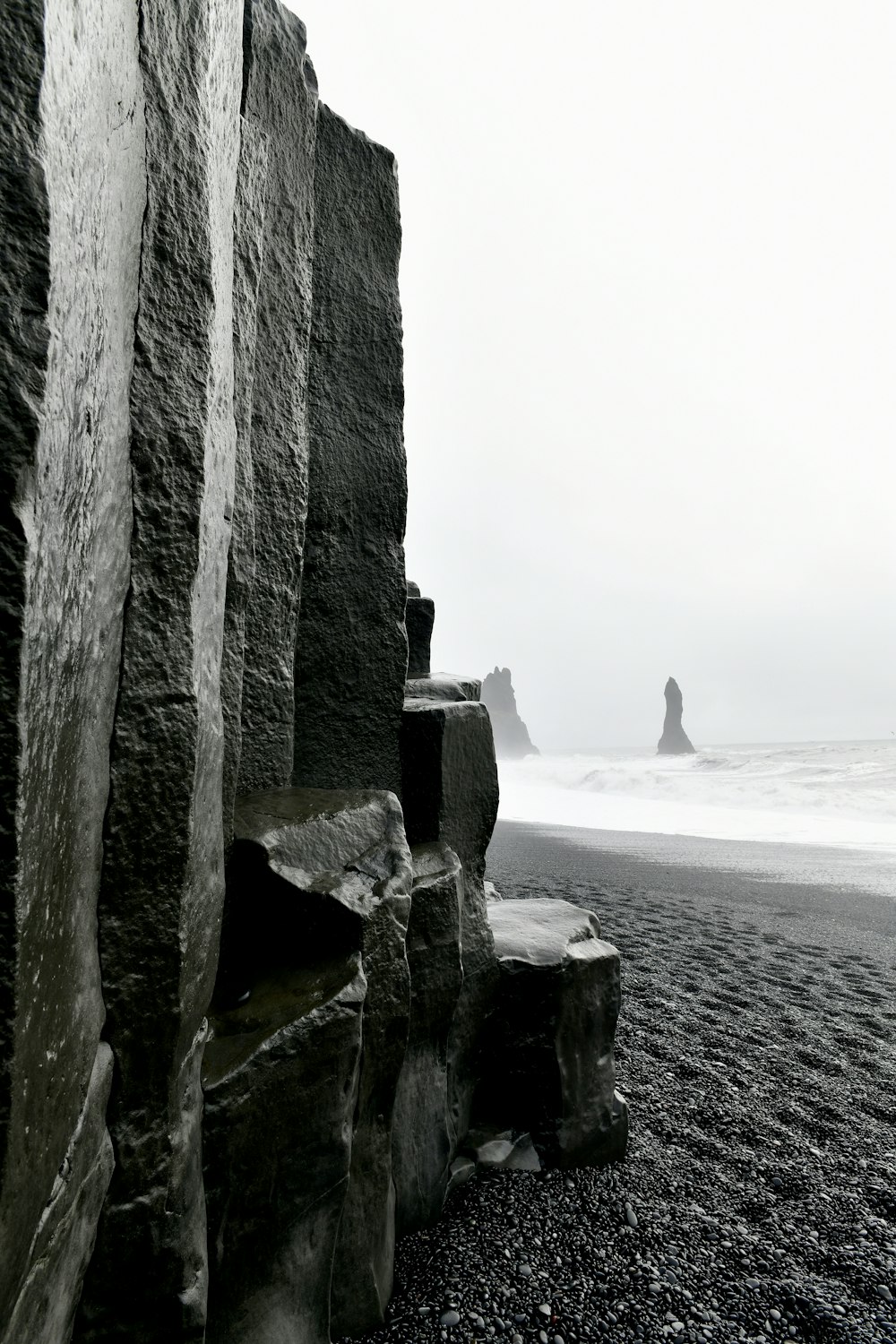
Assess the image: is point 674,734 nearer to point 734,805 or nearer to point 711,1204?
point 734,805

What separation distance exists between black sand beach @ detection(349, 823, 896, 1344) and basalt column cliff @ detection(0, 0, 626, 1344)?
0.49ft

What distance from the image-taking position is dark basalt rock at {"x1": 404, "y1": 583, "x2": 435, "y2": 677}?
285 cm

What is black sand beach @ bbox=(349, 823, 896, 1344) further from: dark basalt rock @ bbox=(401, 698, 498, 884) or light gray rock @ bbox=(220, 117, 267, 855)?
light gray rock @ bbox=(220, 117, 267, 855)

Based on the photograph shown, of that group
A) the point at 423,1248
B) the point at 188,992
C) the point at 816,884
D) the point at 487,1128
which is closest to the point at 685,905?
the point at 816,884

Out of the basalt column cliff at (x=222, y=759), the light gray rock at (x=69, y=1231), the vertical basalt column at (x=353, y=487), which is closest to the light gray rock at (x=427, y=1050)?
the basalt column cliff at (x=222, y=759)

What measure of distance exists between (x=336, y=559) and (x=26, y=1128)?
1661 millimetres

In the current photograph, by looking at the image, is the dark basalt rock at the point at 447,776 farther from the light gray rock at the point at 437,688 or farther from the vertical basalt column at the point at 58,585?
the vertical basalt column at the point at 58,585

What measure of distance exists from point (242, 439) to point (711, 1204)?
2535 mm

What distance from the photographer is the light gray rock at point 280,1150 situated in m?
1.33

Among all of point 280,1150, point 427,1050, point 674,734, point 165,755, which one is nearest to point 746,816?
point 427,1050

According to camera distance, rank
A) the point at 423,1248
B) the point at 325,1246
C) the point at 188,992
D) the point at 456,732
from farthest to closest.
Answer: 1. the point at 456,732
2. the point at 423,1248
3. the point at 325,1246
4. the point at 188,992

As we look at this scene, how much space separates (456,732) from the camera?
2.32 m

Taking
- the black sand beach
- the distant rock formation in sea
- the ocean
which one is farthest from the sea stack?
the black sand beach

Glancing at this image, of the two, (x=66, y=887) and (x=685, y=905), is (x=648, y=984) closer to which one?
(x=685, y=905)
